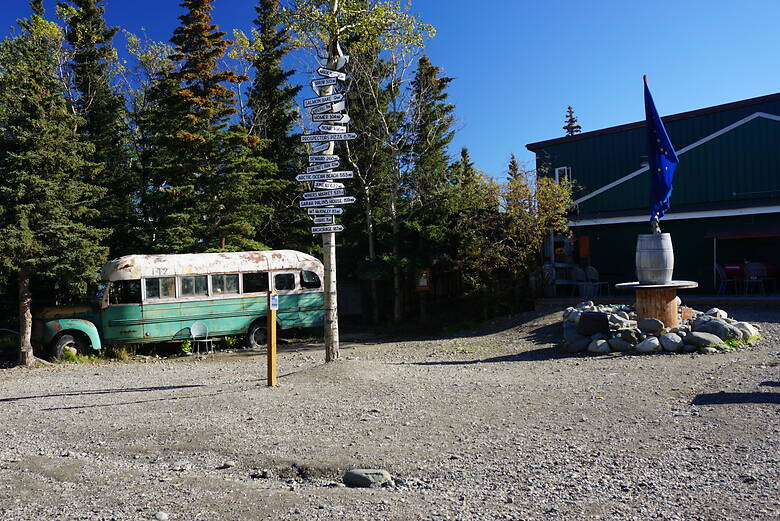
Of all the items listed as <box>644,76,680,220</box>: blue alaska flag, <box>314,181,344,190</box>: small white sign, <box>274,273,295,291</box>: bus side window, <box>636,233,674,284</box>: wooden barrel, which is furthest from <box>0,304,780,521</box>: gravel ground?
<box>274,273,295,291</box>: bus side window

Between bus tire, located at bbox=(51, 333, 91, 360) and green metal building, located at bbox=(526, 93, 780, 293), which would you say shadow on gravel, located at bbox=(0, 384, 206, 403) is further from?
green metal building, located at bbox=(526, 93, 780, 293)

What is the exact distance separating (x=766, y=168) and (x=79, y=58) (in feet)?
86.2

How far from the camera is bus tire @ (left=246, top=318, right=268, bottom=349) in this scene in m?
17.8

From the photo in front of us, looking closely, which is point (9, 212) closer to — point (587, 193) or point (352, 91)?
point (352, 91)

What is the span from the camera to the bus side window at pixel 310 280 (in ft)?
61.2

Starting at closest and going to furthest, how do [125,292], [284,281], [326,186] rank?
[326,186]
[125,292]
[284,281]

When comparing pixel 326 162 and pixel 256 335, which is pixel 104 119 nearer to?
pixel 256 335

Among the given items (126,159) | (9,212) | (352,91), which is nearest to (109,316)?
(9,212)

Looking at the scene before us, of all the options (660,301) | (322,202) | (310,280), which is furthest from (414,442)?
(310,280)

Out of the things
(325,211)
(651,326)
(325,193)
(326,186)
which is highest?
(326,186)

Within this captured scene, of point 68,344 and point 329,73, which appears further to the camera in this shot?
point 68,344

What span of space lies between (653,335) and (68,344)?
13.3 m

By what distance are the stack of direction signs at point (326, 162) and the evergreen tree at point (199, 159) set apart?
10.0 metres

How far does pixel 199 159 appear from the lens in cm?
2095
